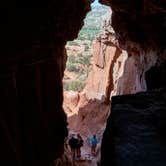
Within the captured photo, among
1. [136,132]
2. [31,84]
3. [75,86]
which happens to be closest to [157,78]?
[31,84]

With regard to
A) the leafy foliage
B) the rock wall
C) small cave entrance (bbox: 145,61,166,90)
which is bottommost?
the leafy foliage

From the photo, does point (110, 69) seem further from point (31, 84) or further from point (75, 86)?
point (31, 84)

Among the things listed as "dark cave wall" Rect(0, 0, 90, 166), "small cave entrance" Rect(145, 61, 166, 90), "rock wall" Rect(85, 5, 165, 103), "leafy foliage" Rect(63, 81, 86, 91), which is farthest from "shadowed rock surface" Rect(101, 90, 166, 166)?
"leafy foliage" Rect(63, 81, 86, 91)

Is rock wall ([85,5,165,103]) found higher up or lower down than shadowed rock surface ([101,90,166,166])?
lower down

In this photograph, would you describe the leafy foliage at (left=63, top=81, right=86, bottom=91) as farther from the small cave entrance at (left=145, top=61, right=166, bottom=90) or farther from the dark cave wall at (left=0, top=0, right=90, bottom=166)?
the small cave entrance at (left=145, top=61, right=166, bottom=90)

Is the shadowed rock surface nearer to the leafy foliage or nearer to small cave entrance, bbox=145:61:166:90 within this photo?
small cave entrance, bbox=145:61:166:90

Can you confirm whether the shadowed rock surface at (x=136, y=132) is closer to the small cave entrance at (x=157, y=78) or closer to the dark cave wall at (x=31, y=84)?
the small cave entrance at (x=157, y=78)

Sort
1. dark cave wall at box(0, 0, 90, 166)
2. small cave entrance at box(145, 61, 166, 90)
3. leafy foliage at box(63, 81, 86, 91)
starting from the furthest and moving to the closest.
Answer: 1. leafy foliage at box(63, 81, 86, 91)
2. small cave entrance at box(145, 61, 166, 90)
3. dark cave wall at box(0, 0, 90, 166)

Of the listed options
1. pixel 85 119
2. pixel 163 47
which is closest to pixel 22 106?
pixel 163 47

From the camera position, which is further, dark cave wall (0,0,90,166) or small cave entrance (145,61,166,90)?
small cave entrance (145,61,166,90)

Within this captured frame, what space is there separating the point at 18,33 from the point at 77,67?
41.7 meters

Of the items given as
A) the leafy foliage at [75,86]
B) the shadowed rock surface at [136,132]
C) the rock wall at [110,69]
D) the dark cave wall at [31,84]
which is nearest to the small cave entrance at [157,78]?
the dark cave wall at [31,84]

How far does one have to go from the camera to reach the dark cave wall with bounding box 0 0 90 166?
7027 millimetres

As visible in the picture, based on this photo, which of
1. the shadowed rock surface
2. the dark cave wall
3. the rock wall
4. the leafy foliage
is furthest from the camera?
the leafy foliage
